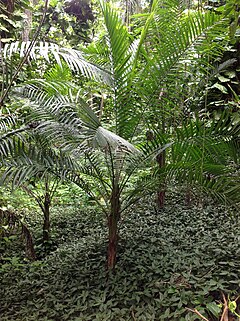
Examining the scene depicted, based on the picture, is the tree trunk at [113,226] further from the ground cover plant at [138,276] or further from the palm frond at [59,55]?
the palm frond at [59,55]

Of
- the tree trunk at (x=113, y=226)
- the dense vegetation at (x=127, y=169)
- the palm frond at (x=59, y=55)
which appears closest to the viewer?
the palm frond at (x=59, y=55)

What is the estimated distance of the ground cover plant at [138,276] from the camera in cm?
236

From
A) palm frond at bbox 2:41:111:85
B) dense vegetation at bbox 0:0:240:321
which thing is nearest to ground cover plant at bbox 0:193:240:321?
dense vegetation at bbox 0:0:240:321

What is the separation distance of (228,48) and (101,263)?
2909 mm

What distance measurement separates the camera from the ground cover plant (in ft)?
7.75

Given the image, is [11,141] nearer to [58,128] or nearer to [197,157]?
[58,128]

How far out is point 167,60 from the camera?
2.90 m

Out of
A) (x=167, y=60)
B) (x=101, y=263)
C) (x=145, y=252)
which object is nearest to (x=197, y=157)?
(x=167, y=60)

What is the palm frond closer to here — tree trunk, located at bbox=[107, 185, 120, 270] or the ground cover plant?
tree trunk, located at bbox=[107, 185, 120, 270]

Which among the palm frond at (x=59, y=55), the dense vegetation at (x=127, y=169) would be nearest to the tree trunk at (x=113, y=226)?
the dense vegetation at (x=127, y=169)

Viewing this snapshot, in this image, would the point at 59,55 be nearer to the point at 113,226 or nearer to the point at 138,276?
the point at 113,226

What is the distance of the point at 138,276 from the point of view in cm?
280

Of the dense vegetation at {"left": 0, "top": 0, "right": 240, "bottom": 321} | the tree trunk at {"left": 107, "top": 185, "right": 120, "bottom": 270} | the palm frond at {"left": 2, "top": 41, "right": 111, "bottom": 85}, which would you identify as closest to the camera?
the palm frond at {"left": 2, "top": 41, "right": 111, "bottom": 85}

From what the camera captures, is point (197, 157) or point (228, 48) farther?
point (228, 48)
